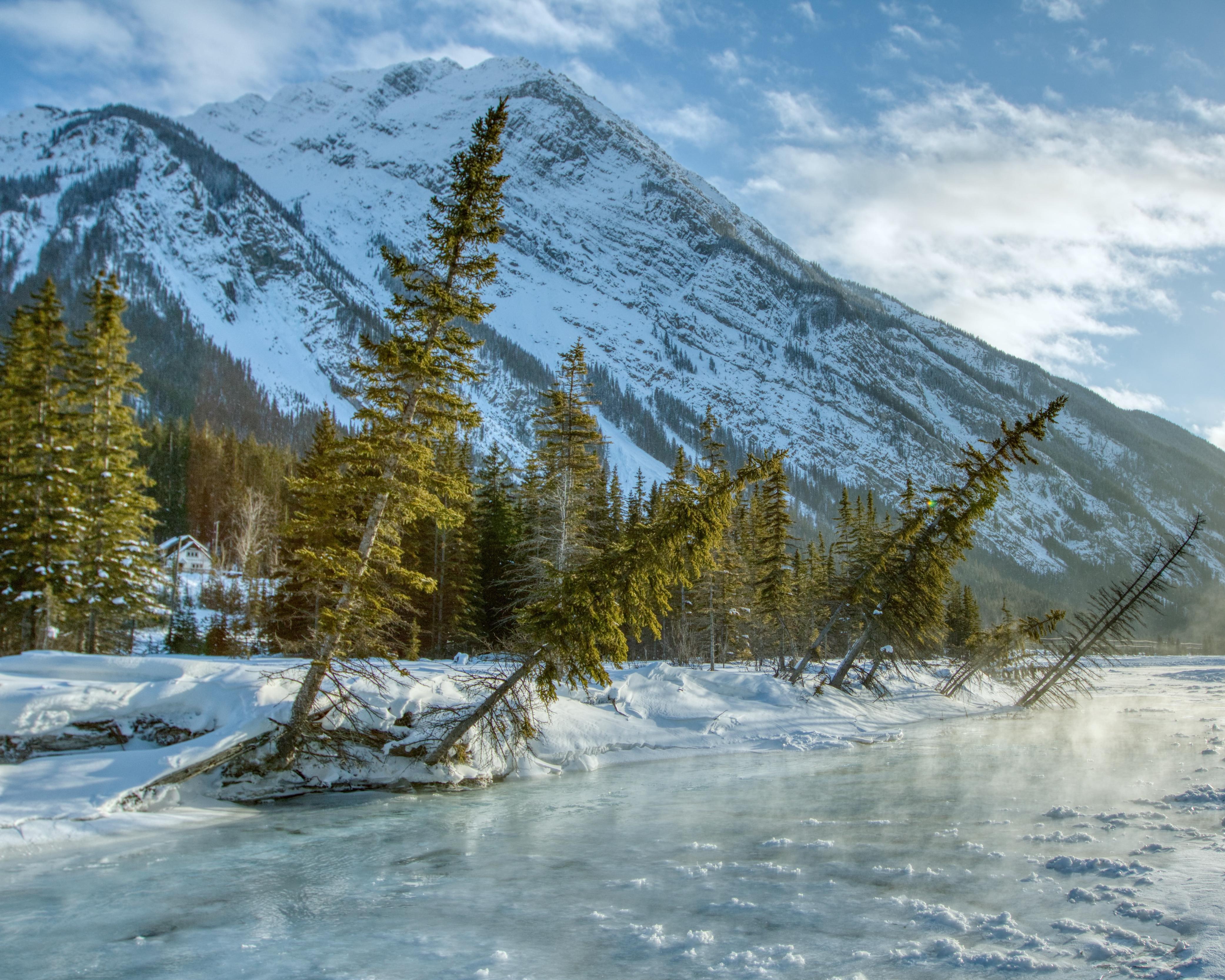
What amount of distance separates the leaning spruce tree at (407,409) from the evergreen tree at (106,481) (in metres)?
14.5

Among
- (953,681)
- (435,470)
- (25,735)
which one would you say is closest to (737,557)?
(953,681)

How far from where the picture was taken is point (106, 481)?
26.8 meters

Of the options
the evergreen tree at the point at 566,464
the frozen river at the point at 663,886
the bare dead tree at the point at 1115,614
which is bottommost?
the frozen river at the point at 663,886

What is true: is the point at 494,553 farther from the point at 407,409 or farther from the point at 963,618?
the point at 963,618

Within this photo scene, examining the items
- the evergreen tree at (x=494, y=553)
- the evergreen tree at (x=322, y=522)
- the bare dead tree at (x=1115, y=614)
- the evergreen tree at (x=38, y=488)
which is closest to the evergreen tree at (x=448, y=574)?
the evergreen tree at (x=494, y=553)

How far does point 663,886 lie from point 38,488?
25.7 metres

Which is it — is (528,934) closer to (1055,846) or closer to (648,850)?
(648,850)

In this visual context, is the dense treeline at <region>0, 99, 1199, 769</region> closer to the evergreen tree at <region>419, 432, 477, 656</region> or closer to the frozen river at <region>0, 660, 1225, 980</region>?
the evergreen tree at <region>419, 432, 477, 656</region>

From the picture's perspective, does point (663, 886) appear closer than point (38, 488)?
Yes

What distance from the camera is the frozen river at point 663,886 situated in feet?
24.1

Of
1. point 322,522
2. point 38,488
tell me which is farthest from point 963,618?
point 38,488

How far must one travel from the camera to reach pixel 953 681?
124ft

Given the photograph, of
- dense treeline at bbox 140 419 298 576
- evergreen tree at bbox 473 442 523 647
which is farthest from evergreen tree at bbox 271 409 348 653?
dense treeline at bbox 140 419 298 576

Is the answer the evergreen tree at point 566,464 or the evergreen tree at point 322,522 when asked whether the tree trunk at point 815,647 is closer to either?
the evergreen tree at point 566,464
